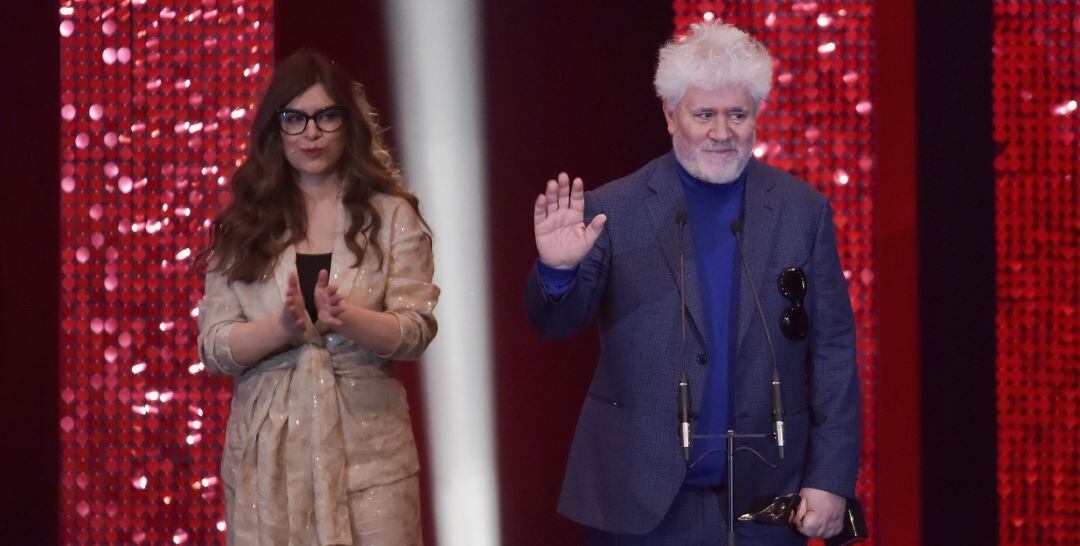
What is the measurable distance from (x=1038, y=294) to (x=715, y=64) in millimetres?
2159

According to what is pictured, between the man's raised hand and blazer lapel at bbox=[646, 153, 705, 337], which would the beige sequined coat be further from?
blazer lapel at bbox=[646, 153, 705, 337]

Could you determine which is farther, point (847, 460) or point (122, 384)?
point (122, 384)

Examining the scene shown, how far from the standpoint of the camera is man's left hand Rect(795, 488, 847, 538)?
112 inches

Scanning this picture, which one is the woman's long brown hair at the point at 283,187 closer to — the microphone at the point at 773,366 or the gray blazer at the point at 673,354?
the gray blazer at the point at 673,354

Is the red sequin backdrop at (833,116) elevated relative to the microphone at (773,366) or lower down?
elevated

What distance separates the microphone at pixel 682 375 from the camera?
104 inches

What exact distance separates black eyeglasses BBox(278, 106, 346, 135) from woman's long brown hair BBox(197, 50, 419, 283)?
0.03 m

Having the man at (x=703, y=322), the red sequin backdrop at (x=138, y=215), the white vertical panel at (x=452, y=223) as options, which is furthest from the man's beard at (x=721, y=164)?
the red sequin backdrop at (x=138, y=215)

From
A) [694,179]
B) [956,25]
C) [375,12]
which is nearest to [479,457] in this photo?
[375,12]

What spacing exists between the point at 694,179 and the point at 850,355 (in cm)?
56

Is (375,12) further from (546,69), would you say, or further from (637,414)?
(637,414)

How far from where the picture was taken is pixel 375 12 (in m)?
4.70

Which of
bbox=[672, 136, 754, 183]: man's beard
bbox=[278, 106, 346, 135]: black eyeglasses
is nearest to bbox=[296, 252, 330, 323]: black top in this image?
bbox=[278, 106, 346, 135]: black eyeglasses

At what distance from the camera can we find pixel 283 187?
127 inches
